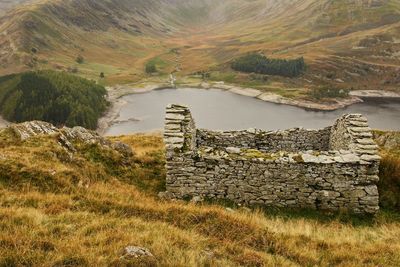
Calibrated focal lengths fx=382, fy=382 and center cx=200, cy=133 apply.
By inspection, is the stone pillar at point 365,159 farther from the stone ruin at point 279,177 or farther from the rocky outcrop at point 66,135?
the rocky outcrop at point 66,135

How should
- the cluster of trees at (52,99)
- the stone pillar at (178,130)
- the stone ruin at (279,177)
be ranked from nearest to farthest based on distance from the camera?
the stone ruin at (279,177) → the stone pillar at (178,130) → the cluster of trees at (52,99)

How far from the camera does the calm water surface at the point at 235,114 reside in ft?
454

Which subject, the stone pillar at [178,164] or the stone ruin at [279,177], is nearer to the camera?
the stone ruin at [279,177]

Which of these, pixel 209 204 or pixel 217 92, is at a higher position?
pixel 217 92

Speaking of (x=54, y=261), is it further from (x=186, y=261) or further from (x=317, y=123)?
(x=317, y=123)

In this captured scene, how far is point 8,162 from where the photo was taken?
619 inches

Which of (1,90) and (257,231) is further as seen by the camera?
(1,90)

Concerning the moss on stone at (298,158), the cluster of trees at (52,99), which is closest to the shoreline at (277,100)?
the cluster of trees at (52,99)

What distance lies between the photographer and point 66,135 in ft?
68.9

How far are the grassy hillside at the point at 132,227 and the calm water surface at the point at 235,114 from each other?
113814 millimetres

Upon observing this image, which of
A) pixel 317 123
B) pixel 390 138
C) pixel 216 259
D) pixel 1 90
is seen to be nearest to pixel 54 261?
pixel 216 259

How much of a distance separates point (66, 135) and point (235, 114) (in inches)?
5368

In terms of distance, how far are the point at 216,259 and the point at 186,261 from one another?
3.48 feet

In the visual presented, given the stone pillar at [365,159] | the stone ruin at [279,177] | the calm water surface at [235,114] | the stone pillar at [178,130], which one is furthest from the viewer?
the calm water surface at [235,114]
